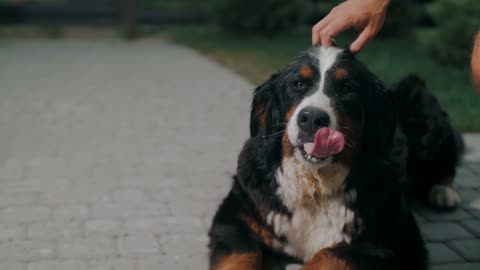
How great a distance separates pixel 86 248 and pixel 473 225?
2.30 metres

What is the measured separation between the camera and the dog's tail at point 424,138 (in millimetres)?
4332

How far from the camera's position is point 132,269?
331 centimetres

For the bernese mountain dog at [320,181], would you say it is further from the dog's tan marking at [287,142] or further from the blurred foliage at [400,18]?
the blurred foliage at [400,18]

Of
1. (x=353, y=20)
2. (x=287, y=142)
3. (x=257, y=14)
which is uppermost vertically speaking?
(x=257, y=14)

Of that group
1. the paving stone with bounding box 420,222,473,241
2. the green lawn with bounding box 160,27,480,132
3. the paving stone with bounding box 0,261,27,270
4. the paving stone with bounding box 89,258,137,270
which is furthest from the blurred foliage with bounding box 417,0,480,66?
the paving stone with bounding box 0,261,27,270

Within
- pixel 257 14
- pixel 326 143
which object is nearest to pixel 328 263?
pixel 326 143

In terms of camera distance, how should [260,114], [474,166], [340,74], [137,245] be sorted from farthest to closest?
[474,166], [137,245], [260,114], [340,74]

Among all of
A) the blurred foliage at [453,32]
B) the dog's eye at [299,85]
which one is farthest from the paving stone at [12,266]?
the blurred foliage at [453,32]

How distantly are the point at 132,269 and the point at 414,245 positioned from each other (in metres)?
1.41

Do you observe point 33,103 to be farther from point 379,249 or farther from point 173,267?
point 379,249

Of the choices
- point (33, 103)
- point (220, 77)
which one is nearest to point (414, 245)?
point (33, 103)

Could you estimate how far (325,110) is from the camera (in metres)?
2.99

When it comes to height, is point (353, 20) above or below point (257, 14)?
below

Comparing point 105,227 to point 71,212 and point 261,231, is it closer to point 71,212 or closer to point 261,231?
point 71,212
